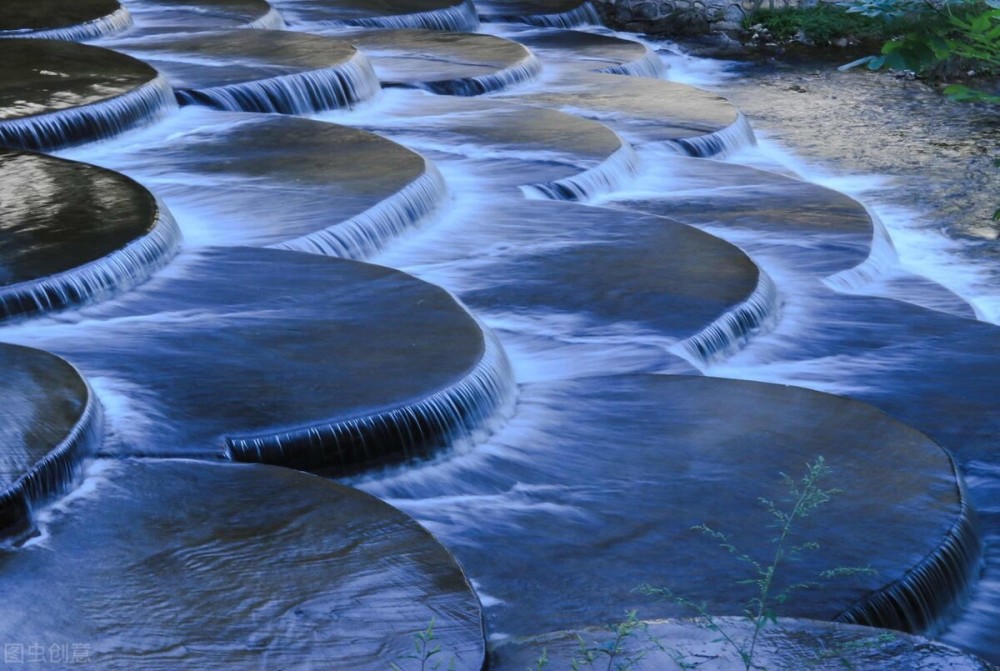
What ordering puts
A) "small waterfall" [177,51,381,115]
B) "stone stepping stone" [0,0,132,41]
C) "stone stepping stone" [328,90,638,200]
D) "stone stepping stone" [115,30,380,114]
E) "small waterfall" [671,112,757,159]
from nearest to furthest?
1. "stone stepping stone" [328,90,638,200]
2. "small waterfall" [177,51,381,115]
3. "stone stepping stone" [115,30,380,114]
4. "small waterfall" [671,112,757,159]
5. "stone stepping stone" [0,0,132,41]

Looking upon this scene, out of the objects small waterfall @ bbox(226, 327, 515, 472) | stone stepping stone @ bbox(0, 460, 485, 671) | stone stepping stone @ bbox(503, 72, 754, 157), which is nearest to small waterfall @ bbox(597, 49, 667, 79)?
stone stepping stone @ bbox(503, 72, 754, 157)

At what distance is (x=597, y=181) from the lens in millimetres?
9602

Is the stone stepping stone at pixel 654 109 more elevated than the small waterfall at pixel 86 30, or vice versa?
the small waterfall at pixel 86 30

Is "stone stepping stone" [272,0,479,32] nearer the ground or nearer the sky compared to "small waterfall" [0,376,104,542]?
nearer the ground

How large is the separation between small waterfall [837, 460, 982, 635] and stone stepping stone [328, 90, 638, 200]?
439cm

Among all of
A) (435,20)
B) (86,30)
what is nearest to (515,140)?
(86,30)

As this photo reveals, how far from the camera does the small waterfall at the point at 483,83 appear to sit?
466 inches

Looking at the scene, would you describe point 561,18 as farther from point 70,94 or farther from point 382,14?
point 70,94

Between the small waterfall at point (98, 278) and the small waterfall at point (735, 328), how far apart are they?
254cm

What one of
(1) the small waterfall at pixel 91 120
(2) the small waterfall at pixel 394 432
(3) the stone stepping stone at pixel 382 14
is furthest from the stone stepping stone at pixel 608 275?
(3) the stone stepping stone at pixel 382 14

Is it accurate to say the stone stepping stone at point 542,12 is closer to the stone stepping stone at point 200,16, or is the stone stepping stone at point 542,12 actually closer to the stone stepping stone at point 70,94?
the stone stepping stone at point 200,16

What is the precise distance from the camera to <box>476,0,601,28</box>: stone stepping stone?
620 inches

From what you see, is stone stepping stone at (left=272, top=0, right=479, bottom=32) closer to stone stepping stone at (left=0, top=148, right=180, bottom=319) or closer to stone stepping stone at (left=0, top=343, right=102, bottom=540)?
stone stepping stone at (left=0, top=148, right=180, bottom=319)

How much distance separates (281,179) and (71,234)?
5.94 feet
